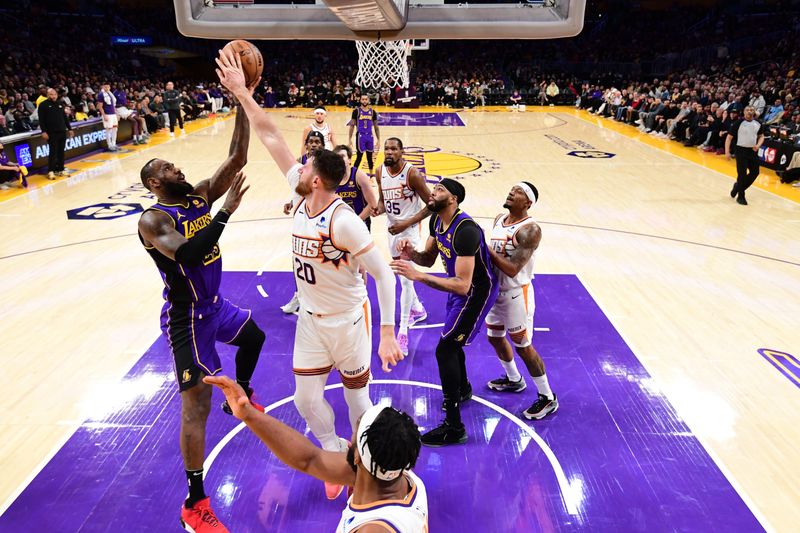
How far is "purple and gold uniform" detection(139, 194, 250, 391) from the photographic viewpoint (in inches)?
144

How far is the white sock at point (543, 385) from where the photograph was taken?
4609mm

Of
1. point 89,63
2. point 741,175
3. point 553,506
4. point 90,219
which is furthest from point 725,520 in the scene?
point 89,63

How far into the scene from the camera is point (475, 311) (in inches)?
169

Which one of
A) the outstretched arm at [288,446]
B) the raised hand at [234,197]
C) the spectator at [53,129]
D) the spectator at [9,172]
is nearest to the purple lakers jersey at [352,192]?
the raised hand at [234,197]

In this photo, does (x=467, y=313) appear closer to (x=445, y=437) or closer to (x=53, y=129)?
(x=445, y=437)

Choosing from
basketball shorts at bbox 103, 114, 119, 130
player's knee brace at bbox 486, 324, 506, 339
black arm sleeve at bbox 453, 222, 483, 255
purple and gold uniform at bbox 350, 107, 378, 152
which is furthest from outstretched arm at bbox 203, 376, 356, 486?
basketball shorts at bbox 103, 114, 119, 130

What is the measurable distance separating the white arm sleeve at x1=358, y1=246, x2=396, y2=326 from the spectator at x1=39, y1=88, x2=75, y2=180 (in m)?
12.0

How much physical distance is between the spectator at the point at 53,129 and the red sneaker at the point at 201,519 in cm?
1157

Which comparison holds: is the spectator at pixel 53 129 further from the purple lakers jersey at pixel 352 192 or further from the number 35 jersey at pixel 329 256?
the number 35 jersey at pixel 329 256

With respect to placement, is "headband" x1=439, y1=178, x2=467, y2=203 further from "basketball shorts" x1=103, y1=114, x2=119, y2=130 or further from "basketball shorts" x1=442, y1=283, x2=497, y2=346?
"basketball shorts" x1=103, y1=114, x2=119, y2=130

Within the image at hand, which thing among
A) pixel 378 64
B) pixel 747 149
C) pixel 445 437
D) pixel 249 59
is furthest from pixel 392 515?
pixel 747 149

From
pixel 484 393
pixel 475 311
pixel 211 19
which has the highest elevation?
pixel 211 19

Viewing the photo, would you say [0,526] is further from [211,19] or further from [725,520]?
[725,520]

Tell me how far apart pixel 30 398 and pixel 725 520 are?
5.28 m
